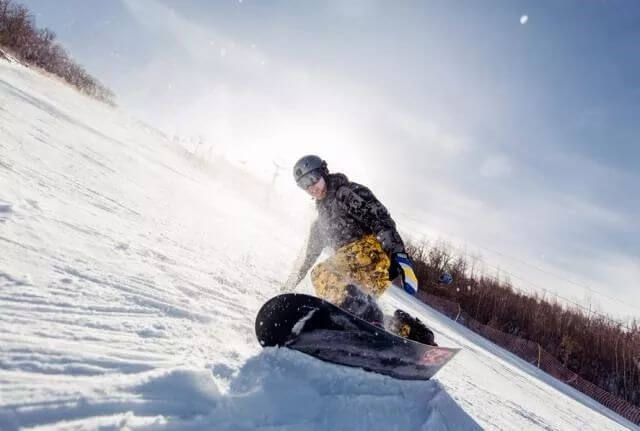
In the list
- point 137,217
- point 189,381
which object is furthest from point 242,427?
point 137,217

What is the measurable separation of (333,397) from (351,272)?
1.15 m

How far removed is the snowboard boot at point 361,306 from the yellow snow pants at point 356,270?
0.23 feet

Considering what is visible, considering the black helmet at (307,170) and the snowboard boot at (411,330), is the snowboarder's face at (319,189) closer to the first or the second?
the black helmet at (307,170)

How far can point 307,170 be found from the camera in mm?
3418

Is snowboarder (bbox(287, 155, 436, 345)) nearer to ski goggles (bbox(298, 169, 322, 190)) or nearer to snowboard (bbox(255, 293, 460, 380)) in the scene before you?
ski goggles (bbox(298, 169, 322, 190))

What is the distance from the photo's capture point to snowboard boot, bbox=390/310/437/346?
3.25m

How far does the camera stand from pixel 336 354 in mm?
2588

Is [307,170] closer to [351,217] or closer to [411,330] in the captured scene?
[351,217]

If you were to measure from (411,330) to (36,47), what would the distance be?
101 feet

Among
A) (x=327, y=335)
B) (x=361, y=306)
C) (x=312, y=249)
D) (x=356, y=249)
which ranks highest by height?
(x=356, y=249)

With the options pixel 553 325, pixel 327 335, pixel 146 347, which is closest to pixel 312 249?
pixel 327 335

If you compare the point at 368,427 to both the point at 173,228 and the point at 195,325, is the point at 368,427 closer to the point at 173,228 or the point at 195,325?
the point at 195,325

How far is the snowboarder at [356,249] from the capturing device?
10.0 ft

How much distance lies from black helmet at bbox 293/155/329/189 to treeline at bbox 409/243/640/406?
15.4 meters
